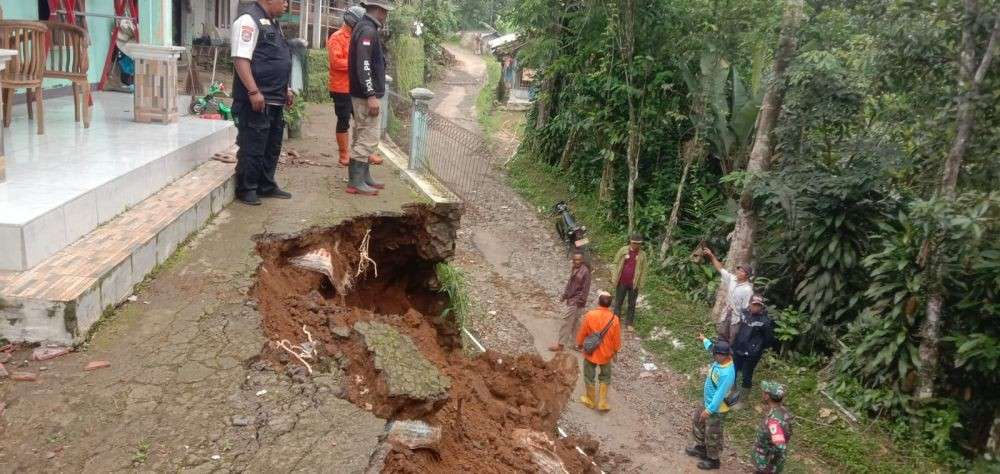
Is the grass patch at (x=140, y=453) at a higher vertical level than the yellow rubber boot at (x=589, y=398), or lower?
higher

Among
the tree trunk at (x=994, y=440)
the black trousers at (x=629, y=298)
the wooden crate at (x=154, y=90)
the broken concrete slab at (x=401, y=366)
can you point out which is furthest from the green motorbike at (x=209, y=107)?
the tree trunk at (x=994, y=440)

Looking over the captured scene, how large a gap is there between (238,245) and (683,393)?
5.13 meters

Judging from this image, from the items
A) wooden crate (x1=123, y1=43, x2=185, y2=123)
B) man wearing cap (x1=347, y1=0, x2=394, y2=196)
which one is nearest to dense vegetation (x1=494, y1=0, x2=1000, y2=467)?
man wearing cap (x1=347, y1=0, x2=394, y2=196)

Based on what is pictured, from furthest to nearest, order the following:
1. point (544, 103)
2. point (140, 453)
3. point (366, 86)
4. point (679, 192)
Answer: point (544, 103), point (679, 192), point (366, 86), point (140, 453)

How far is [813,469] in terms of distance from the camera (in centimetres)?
666

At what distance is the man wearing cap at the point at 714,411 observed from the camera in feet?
21.2

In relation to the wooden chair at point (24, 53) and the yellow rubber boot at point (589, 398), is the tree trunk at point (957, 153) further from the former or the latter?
the wooden chair at point (24, 53)

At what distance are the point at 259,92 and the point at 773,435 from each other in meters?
5.02

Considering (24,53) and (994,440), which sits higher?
(24,53)

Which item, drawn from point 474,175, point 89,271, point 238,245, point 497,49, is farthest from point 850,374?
point 497,49

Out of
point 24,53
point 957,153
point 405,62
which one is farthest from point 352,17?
point 405,62

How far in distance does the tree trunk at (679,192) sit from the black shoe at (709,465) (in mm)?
4376

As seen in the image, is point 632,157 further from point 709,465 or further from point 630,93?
point 709,465

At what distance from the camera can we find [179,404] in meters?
3.34
